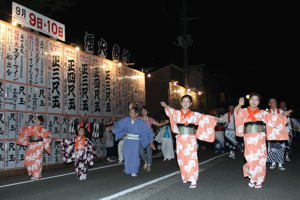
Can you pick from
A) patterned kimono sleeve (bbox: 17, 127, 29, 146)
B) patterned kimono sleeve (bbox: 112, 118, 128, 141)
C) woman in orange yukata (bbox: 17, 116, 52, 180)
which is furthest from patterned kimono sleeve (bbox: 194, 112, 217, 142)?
patterned kimono sleeve (bbox: 17, 127, 29, 146)

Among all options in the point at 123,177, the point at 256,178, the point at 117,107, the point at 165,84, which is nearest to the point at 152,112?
the point at 165,84

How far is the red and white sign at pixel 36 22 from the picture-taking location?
1031cm

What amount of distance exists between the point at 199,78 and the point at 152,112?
39.1ft

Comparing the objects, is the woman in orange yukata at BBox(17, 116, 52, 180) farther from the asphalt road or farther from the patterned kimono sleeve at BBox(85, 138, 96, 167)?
the patterned kimono sleeve at BBox(85, 138, 96, 167)

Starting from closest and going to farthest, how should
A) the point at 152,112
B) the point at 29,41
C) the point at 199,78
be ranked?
the point at 29,41 → the point at 152,112 → the point at 199,78

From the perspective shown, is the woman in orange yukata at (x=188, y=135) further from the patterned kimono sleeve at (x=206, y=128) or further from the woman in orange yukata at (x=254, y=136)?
the woman in orange yukata at (x=254, y=136)

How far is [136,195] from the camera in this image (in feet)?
18.9

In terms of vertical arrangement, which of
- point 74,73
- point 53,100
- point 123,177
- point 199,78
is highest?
point 199,78

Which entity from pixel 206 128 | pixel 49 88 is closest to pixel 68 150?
pixel 49 88

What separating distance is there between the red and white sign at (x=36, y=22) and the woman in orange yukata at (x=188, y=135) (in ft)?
20.6

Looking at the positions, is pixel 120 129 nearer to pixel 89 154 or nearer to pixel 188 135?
pixel 89 154

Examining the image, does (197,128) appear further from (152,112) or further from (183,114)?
(152,112)

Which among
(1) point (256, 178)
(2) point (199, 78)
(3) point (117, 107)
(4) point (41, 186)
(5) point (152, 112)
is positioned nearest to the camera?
(1) point (256, 178)

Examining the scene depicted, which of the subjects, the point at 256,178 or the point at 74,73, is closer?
the point at 256,178
